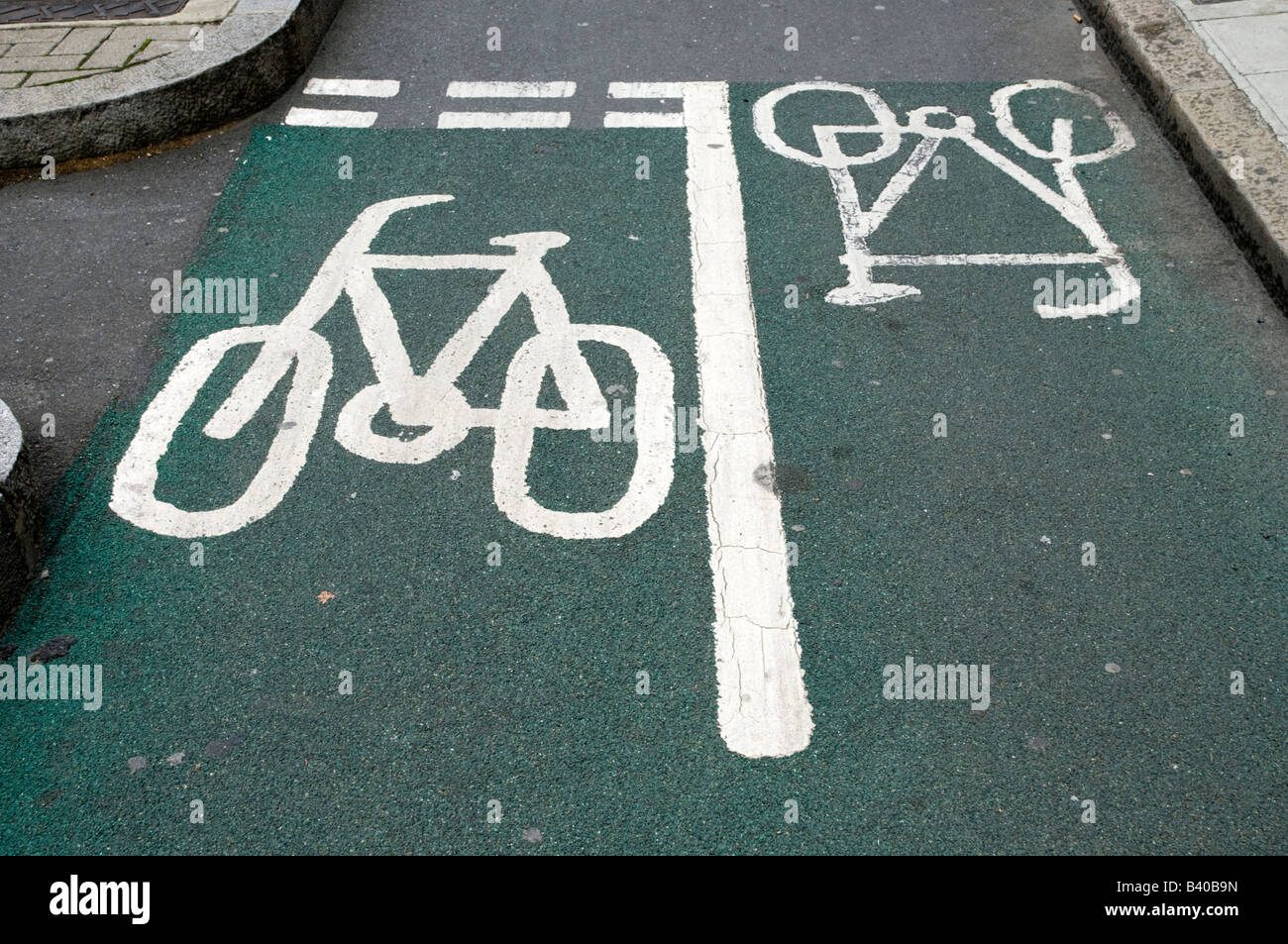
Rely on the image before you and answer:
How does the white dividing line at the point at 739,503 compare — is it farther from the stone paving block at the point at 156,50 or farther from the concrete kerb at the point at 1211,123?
the stone paving block at the point at 156,50

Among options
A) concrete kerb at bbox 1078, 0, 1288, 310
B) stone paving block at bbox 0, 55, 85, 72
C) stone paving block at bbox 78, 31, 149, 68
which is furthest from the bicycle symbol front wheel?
stone paving block at bbox 0, 55, 85, 72

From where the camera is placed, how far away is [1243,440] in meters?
4.25

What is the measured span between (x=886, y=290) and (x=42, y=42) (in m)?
5.28

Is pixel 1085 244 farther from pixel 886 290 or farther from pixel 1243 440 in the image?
pixel 1243 440

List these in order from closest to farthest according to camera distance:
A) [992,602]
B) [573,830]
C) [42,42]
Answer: [573,830] < [992,602] < [42,42]

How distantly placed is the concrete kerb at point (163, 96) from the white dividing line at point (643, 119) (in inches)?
80.9

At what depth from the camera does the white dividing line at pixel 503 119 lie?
254 inches

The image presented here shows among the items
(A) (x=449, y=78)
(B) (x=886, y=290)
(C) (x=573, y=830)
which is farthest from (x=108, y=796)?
(A) (x=449, y=78)

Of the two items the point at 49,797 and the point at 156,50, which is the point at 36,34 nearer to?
the point at 156,50

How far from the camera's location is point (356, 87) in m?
6.88

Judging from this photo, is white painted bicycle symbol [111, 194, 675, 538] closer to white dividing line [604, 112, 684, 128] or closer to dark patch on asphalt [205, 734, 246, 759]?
dark patch on asphalt [205, 734, 246, 759]

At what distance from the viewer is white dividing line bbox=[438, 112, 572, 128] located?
6.44 m

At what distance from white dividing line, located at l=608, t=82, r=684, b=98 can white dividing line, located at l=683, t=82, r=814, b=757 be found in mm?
1009

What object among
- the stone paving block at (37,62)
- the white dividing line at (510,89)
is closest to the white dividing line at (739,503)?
the white dividing line at (510,89)
